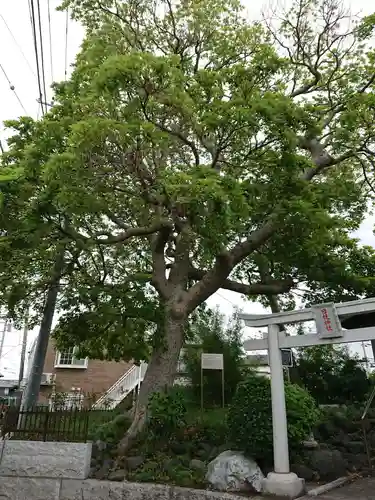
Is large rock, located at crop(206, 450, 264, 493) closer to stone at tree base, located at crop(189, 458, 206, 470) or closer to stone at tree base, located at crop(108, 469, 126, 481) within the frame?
stone at tree base, located at crop(189, 458, 206, 470)

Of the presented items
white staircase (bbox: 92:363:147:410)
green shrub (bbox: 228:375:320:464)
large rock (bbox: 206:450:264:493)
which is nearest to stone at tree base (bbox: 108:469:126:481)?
large rock (bbox: 206:450:264:493)

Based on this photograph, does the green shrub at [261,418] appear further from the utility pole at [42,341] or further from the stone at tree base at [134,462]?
the utility pole at [42,341]

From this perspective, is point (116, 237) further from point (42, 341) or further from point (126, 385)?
point (126, 385)

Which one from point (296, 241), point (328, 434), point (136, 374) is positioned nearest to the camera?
point (328, 434)

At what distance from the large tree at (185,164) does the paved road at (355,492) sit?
3740 millimetres

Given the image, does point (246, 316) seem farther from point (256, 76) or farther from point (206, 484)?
point (256, 76)

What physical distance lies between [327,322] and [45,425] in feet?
17.8

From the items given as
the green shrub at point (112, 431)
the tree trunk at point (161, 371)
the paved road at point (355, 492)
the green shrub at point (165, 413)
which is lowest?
the paved road at point (355, 492)

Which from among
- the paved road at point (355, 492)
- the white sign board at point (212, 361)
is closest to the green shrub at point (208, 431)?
the white sign board at point (212, 361)

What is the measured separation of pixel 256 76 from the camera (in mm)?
7609

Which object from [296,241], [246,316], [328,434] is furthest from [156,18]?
[328,434]

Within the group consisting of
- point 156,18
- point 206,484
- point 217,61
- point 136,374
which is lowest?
point 206,484

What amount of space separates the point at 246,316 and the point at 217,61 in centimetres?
614

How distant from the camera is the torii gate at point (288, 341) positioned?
581 centimetres
